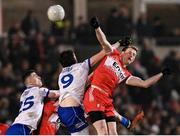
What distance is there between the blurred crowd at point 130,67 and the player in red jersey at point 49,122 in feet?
17.4

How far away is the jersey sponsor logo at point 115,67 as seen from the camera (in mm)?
17344

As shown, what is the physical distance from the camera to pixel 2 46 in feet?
84.1

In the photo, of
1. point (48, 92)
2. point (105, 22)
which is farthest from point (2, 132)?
point (105, 22)

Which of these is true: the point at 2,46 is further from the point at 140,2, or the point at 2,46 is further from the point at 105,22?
the point at 140,2

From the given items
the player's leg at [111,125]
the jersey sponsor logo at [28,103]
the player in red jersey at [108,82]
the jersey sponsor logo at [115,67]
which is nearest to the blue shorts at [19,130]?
the jersey sponsor logo at [28,103]

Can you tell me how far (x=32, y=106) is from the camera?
715 inches

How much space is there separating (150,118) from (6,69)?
3.75m

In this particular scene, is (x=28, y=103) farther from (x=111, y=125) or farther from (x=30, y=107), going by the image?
(x=111, y=125)

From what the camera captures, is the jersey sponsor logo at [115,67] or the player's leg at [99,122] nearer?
the player's leg at [99,122]

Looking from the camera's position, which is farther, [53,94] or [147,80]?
[53,94]

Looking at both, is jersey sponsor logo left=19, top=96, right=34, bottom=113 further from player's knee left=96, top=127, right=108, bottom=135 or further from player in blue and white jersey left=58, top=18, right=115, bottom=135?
player's knee left=96, top=127, right=108, bottom=135

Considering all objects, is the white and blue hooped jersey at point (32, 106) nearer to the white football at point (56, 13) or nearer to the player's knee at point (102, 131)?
the white football at point (56, 13)

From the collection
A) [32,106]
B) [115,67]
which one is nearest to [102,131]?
[115,67]

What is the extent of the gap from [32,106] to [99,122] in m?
1.58
